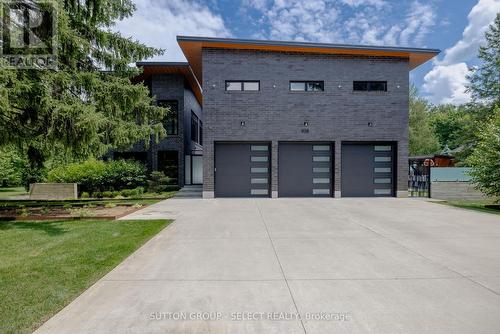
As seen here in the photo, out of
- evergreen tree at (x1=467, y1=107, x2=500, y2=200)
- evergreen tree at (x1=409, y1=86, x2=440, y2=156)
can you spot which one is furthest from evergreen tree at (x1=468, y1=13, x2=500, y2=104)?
evergreen tree at (x1=467, y1=107, x2=500, y2=200)

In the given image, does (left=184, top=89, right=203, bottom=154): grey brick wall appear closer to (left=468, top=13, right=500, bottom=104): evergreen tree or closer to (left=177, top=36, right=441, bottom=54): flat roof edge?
(left=177, top=36, right=441, bottom=54): flat roof edge

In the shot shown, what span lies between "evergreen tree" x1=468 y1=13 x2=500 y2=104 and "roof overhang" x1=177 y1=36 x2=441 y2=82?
16.7 m

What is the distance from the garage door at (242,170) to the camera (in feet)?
49.6

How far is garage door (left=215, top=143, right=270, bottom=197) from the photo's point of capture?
49.6ft

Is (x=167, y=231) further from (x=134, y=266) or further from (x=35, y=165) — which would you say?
(x=35, y=165)

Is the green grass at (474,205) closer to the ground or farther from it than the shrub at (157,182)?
closer to the ground

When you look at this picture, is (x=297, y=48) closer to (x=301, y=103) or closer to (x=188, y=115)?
(x=301, y=103)

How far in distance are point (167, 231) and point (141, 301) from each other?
3876 mm

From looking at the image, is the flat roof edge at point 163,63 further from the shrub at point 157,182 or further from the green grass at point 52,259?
the green grass at point 52,259

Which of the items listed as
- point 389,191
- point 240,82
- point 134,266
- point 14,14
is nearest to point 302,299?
point 134,266

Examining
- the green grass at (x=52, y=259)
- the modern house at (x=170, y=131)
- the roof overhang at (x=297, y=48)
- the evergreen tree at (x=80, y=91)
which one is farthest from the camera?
the modern house at (x=170, y=131)

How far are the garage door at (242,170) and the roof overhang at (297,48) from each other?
551 cm

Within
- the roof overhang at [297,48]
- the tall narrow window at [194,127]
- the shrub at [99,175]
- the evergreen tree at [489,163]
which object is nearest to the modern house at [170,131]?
the shrub at [99,175]

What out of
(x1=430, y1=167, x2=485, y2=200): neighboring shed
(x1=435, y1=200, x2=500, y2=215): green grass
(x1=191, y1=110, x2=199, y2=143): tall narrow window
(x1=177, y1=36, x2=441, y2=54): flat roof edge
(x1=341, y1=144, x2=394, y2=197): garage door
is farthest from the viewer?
(x1=191, y1=110, x2=199, y2=143): tall narrow window
